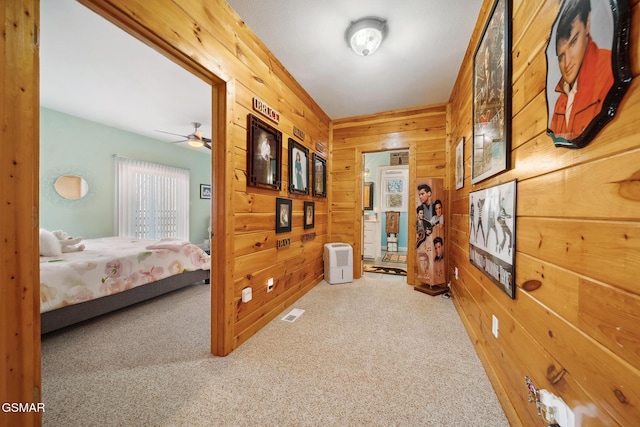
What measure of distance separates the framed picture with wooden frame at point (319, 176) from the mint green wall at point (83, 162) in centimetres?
383

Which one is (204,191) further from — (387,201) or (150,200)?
(387,201)

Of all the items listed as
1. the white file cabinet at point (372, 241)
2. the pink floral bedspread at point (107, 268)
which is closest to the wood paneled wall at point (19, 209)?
the pink floral bedspread at point (107, 268)

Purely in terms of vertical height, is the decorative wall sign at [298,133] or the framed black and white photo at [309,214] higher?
the decorative wall sign at [298,133]

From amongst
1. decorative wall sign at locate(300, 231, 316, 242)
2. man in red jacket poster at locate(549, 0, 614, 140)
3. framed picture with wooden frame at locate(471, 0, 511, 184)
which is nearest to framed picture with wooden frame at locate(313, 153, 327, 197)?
decorative wall sign at locate(300, 231, 316, 242)

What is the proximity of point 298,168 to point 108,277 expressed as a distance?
2.29m

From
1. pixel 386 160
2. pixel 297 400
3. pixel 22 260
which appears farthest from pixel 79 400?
pixel 386 160

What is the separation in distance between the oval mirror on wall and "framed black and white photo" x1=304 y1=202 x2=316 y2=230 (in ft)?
13.0

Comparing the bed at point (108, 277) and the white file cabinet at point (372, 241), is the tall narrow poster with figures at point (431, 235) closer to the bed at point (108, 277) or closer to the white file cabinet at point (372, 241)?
the white file cabinet at point (372, 241)

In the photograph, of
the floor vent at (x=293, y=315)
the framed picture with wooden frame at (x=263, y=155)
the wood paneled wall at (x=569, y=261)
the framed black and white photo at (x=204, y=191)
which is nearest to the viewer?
the wood paneled wall at (x=569, y=261)

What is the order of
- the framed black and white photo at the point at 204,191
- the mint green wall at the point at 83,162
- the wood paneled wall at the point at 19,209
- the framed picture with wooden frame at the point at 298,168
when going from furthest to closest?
1. the framed black and white photo at the point at 204,191
2. the mint green wall at the point at 83,162
3. the framed picture with wooden frame at the point at 298,168
4. the wood paneled wall at the point at 19,209

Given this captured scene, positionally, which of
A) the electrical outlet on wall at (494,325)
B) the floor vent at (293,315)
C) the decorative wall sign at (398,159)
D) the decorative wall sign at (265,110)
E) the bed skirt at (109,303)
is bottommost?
the floor vent at (293,315)

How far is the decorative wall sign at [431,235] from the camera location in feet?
10.1

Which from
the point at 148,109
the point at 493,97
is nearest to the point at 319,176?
the point at 493,97

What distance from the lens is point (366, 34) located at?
196cm
